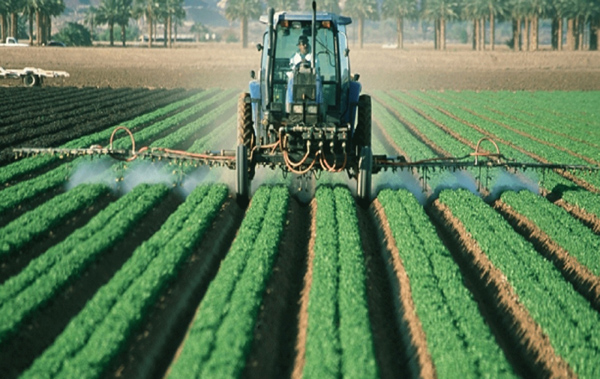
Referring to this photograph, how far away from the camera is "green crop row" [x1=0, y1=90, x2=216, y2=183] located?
48.8 feet

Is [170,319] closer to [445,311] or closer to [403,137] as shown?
[445,311]

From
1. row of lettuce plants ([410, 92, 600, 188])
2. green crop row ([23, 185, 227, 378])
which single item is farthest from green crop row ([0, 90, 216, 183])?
row of lettuce plants ([410, 92, 600, 188])

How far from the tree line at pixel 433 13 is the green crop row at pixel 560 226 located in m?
54.6

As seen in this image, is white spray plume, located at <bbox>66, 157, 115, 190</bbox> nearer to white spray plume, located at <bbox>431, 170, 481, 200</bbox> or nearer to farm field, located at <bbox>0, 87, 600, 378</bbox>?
farm field, located at <bbox>0, 87, 600, 378</bbox>

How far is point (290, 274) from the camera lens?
9.62 m

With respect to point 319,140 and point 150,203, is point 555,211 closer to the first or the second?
point 319,140

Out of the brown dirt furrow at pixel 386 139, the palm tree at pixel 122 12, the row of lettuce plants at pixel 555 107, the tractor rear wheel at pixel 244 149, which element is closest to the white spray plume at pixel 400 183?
the brown dirt furrow at pixel 386 139

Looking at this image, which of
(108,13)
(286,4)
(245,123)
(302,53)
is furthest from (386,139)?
(108,13)

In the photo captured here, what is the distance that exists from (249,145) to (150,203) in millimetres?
2170

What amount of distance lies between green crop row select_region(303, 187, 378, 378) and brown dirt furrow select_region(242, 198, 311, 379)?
0.28 m

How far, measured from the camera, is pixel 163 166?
53.6 feet

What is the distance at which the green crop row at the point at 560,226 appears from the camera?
1016cm

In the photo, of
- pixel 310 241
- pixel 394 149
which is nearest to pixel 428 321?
pixel 310 241

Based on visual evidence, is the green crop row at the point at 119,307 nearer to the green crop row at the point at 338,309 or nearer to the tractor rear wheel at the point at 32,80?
the green crop row at the point at 338,309
